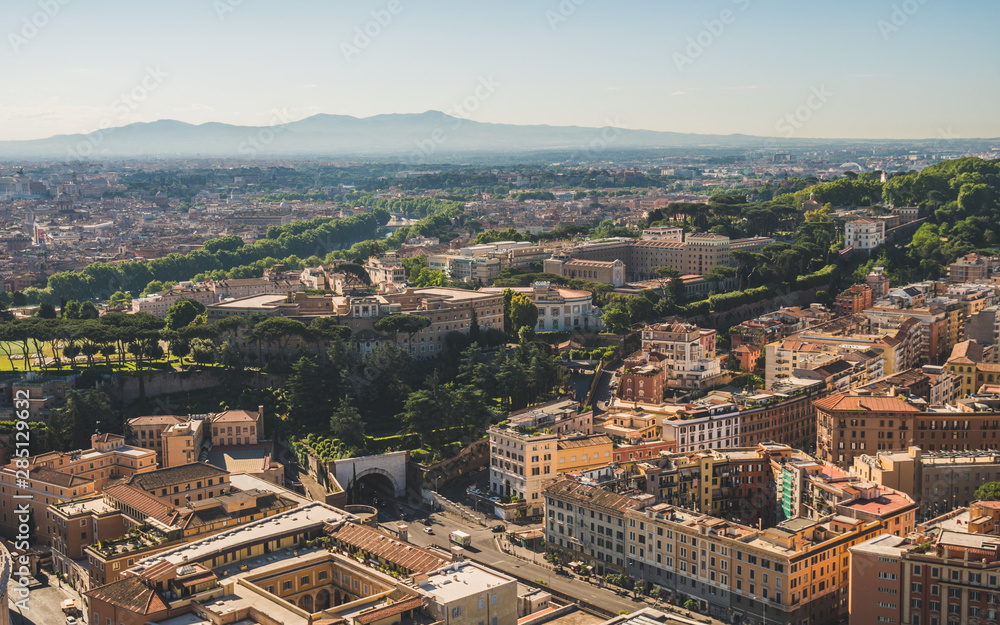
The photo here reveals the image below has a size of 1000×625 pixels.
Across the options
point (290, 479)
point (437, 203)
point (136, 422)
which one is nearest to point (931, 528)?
point (290, 479)

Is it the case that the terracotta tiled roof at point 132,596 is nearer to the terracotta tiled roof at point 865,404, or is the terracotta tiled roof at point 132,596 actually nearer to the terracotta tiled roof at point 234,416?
the terracotta tiled roof at point 234,416

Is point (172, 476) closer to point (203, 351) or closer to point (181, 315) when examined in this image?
point (203, 351)

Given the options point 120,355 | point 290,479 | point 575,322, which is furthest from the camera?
point 575,322

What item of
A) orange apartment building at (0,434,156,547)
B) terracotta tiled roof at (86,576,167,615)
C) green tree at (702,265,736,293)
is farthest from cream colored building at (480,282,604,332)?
terracotta tiled roof at (86,576,167,615)

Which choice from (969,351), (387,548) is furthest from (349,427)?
(969,351)

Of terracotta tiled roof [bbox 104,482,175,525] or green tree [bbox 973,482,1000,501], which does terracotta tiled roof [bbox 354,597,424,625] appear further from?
green tree [bbox 973,482,1000,501]

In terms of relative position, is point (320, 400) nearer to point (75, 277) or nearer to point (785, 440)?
point (785, 440)
